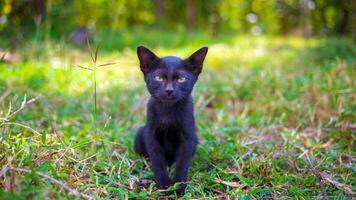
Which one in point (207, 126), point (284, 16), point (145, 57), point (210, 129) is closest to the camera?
point (145, 57)

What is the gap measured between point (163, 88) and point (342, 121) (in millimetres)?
2174

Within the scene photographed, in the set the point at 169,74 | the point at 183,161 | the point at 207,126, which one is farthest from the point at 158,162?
the point at 207,126

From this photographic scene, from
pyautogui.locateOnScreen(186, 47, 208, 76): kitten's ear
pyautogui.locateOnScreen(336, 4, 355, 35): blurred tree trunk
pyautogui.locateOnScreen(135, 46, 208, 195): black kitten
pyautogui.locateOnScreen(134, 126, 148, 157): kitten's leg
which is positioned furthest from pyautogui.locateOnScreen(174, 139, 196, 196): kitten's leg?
pyautogui.locateOnScreen(336, 4, 355, 35): blurred tree trunk

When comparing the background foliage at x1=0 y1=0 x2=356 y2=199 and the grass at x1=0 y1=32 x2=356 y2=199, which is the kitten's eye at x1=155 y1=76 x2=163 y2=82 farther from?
the grass at x1=0 y1=32 x2=356 y2=199

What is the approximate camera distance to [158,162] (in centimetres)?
286

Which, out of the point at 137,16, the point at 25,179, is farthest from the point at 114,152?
the point at 137,16

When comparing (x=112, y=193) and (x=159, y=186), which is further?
(x=159, y=186)

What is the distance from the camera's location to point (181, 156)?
289 cm

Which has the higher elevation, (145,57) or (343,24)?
(343,24)

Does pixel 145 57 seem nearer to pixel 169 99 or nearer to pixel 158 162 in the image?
pixel 169 99

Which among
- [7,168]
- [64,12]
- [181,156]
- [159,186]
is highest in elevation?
[64,12]

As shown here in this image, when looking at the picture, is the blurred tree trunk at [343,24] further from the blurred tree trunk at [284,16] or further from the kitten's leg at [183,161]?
the kitten's leg at [183,161]

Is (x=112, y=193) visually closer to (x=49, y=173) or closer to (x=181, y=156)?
(x=49, y=173)

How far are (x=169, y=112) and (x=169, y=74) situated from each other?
1.09 ft
